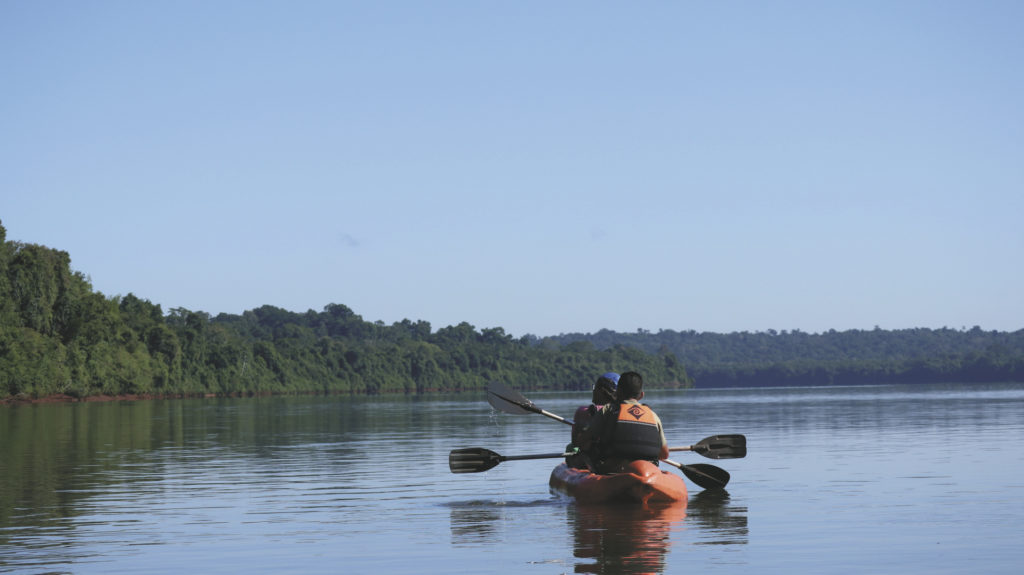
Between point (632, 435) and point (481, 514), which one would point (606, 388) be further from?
point (481, 514)

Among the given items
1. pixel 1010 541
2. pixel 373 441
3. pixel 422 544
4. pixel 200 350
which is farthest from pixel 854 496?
pixel 200 350

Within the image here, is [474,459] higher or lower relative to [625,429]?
lower

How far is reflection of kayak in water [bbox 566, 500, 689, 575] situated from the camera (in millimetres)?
14148

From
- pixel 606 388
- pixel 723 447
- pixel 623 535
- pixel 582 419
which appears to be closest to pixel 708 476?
pixel 723 447

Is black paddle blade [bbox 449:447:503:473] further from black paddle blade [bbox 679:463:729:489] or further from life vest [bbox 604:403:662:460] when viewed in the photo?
life vest [bbox 604:403:662:460]

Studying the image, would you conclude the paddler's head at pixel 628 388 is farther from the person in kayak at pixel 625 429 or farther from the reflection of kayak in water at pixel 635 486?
the reflection of kayak in water at pixel 635 486

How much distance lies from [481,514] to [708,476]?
5.03 metres

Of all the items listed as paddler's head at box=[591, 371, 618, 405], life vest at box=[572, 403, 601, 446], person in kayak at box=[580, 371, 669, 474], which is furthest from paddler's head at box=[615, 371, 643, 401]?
life vest at box=[572, 403, 601, 446]

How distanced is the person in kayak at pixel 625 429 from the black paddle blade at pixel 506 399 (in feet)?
18.3

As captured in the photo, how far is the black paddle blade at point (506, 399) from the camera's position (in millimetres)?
25516

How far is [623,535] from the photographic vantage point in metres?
16.6

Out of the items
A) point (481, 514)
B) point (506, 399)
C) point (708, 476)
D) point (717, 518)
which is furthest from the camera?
point (506, 399)

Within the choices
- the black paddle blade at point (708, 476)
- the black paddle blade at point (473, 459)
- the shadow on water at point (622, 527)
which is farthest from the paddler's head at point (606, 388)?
the black paddle blade at point (473, 459)

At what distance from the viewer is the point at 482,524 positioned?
18.6 m
